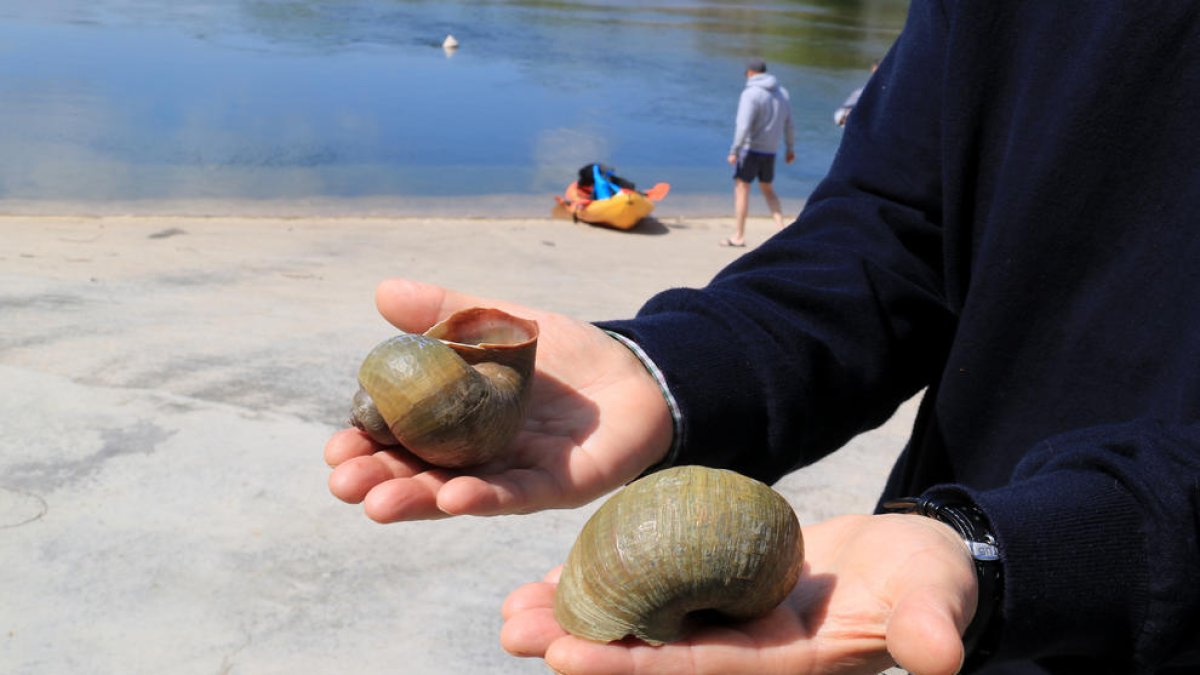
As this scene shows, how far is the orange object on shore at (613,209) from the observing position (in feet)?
49.5

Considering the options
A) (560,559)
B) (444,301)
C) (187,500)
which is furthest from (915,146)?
(187,500)

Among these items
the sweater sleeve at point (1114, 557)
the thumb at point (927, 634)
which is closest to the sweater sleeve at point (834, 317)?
the sweater sleeve at point (1114, 557)

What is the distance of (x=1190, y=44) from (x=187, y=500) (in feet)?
13.4

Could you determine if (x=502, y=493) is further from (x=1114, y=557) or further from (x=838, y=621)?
(x=1114, y=557)

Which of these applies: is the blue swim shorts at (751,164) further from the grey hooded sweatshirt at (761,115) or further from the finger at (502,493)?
the finger at (502,493)

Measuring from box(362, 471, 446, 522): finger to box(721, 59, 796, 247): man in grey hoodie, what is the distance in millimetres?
12487

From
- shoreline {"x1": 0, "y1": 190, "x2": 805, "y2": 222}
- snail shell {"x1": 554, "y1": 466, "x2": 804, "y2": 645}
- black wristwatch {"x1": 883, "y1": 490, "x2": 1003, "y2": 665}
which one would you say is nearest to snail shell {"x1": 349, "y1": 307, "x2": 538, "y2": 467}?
snail shell {"x1": 554, "y1": 466, "x2": 804, "y2": 645}

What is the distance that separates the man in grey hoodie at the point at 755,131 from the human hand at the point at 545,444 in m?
11.9

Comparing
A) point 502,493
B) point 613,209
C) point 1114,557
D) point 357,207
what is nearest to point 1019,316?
point 1114,557

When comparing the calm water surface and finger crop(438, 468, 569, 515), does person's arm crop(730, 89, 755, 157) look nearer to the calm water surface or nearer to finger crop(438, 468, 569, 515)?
the calm water surface

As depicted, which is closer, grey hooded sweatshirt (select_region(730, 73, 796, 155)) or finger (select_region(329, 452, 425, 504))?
finger (select_region(329, 452, 425, 504))

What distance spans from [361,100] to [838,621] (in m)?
22.6

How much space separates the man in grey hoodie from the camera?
14.3 metres

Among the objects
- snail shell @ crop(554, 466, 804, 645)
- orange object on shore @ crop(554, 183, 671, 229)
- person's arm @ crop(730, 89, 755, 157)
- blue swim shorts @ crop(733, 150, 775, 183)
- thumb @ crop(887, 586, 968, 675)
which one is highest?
thumb @ crop(887, 586, 968, 675)
